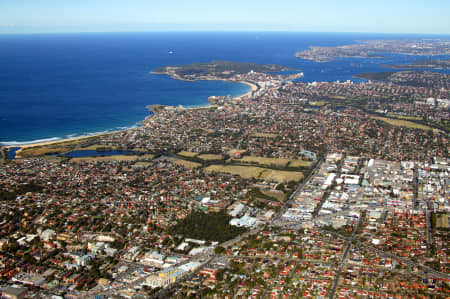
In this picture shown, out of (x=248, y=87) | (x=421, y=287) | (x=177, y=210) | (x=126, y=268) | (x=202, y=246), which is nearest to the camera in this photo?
(x=421, y=287)

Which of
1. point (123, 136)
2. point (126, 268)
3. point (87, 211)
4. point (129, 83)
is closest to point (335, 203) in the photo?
point (126, 268)

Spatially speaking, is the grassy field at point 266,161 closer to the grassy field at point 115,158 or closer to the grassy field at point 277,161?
the grassy field at point 277,161

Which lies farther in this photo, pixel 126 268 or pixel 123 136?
pixel 123 136

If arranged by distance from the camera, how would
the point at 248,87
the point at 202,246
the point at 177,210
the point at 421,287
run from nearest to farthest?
the point at 421,287 < the point at 202,246 < the point at 177,210 < the point at 248,87

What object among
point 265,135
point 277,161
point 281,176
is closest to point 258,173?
point 281,176

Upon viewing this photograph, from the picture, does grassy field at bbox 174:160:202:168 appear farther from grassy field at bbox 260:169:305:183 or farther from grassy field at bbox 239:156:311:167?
grassy field at bbox 260:169:305:183

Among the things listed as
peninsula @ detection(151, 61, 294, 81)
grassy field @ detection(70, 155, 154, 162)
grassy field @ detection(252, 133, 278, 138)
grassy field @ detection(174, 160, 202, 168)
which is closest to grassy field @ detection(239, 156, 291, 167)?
grassy field @ detection(174, 160, 202, 168)

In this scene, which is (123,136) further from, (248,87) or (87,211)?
(248,87)

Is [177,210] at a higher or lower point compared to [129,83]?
lower
